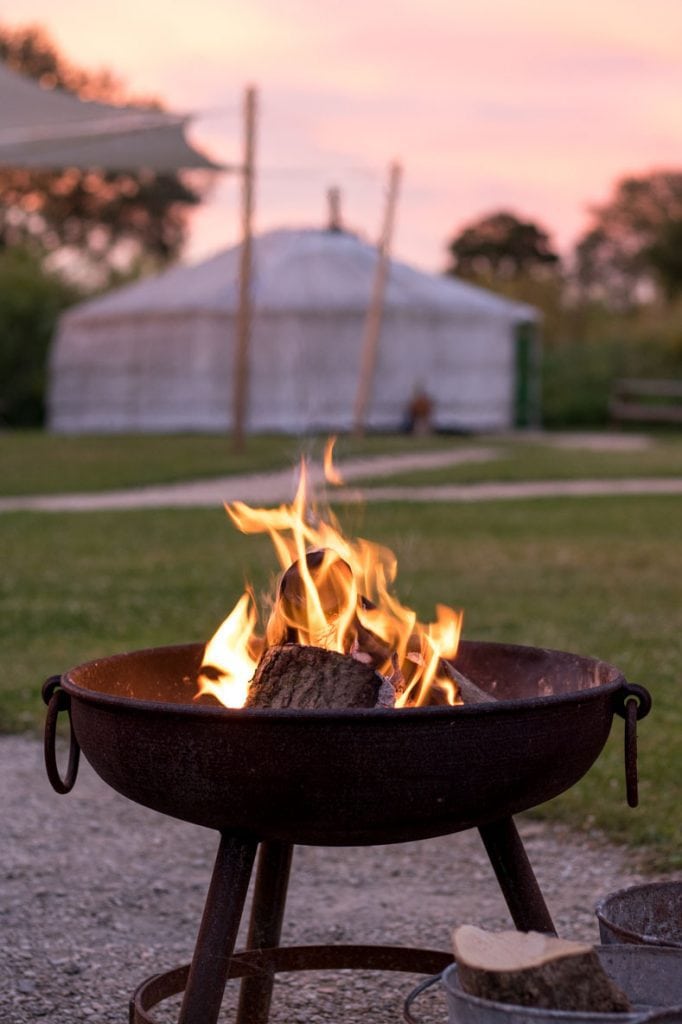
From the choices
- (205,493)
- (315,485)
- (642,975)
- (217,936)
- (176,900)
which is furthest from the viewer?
(315,485)

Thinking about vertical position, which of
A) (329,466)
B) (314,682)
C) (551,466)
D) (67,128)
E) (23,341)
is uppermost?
(67,128)

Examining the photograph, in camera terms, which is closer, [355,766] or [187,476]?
[355,766]

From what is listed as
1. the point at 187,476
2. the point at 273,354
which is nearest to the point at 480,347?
the point at 273,354

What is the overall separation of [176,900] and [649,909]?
1.34 meters

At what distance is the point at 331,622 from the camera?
262 cm

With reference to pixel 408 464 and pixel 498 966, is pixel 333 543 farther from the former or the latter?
pixel 408 464

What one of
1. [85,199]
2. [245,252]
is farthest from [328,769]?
[85,199]

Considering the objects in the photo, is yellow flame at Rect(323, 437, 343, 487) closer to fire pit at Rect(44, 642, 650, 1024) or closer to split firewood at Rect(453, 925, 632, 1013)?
fire pit at Rect(44, 642, 650, 1024)

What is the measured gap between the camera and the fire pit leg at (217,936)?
2277 mm

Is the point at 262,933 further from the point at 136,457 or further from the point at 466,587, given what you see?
the point at 136,457

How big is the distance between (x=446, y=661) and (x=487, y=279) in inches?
1450

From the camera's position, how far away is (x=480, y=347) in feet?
82.3

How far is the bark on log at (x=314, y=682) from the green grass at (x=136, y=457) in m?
8.47

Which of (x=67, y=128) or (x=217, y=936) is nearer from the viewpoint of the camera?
(x=217, y=936)
